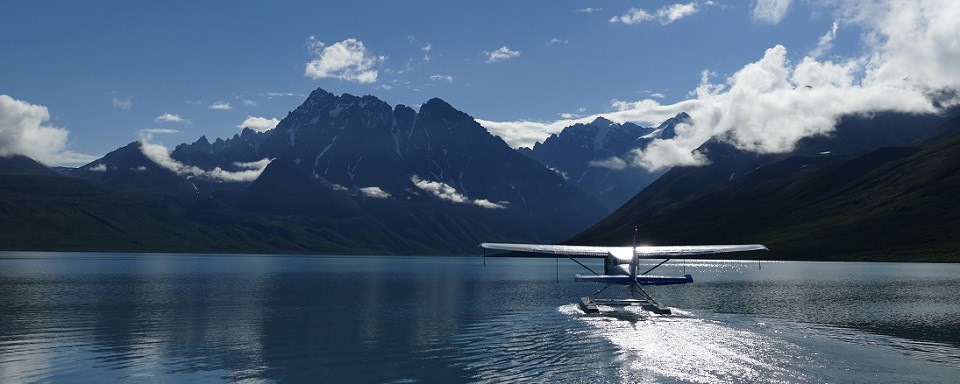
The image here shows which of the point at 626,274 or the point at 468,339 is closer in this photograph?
the point at 468,339

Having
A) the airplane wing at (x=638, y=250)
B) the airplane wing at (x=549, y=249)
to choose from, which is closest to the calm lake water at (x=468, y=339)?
the airplane wing at (x=638, y=250)

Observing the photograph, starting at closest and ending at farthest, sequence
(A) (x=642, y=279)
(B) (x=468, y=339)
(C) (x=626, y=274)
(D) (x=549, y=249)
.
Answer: (B) (x=468, y=339) → (A) (x=642, y=279) → (C) (x=626, y=274) → (D) (x=549, y=249)

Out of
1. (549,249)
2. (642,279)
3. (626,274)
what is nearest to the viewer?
(642,279)

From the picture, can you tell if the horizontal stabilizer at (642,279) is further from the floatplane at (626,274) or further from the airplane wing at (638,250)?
the airplane wing at (638,250)

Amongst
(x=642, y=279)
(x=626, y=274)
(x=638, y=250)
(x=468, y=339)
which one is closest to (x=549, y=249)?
(x=626, y=274)

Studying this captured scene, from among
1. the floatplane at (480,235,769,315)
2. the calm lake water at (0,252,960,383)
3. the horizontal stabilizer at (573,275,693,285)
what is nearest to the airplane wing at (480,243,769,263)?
the floatplane at (480,235,769,315)

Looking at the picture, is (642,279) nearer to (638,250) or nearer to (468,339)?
(638,250)

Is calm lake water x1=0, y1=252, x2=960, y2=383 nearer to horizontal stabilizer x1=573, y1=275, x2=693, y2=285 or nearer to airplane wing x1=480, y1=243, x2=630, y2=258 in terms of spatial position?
horizontal stabilizer x1=573, y1=275, x2=693, y2=285

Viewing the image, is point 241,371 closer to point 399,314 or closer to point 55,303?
point 399,314

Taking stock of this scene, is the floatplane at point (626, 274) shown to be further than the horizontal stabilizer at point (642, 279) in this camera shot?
No

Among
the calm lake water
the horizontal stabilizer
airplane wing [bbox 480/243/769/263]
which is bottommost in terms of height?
the calm lake water

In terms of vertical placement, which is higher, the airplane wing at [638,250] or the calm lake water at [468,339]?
the airplane wing at [638,250]

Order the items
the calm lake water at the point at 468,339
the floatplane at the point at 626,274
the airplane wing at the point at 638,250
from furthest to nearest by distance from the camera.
Answer: the airplane wing at the point at 638,250 < the floatplane at the point at 626,274 < the calm lake water at the point at 468,339

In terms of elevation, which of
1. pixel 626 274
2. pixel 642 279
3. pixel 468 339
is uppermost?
pixel 626 274
